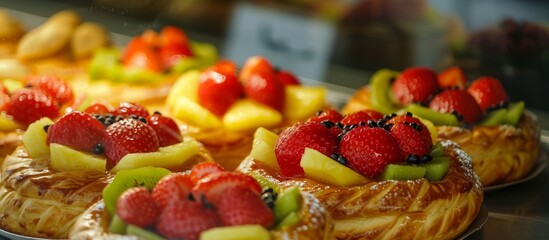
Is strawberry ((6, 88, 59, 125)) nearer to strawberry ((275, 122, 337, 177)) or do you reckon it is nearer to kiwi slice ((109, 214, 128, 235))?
strawberry ((275, 122, 337, 177))

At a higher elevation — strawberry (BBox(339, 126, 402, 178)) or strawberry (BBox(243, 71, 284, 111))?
strawberry (BBox(339, 126, 402, 178))

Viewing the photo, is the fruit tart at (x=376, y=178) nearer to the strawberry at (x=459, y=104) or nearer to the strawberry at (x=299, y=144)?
the strawberry at (x=299, y=144)

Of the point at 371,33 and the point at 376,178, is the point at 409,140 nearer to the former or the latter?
the point at 376,178

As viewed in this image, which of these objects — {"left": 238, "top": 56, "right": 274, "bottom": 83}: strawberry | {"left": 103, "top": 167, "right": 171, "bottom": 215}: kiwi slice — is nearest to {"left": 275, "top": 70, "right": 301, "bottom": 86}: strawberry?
{"left": 238, "top": 56, "right": 274, "bottom": 83}: strawberry

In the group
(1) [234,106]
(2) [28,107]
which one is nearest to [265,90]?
(1) [234,106]

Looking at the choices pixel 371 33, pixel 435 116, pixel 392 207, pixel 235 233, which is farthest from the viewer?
pixel 371 33
